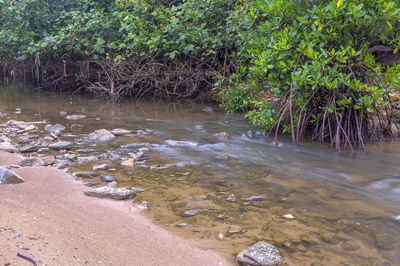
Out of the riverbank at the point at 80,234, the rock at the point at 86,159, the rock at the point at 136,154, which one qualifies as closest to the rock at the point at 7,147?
the rock at the point at 86,159

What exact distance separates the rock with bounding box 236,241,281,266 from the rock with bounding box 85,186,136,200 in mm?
1276

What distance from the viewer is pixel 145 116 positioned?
26.2 feet

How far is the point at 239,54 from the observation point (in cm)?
833

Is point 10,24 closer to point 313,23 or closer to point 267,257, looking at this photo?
point 313,23

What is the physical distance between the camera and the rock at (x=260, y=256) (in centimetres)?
217

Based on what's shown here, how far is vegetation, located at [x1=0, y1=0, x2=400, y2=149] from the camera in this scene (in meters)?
4.95

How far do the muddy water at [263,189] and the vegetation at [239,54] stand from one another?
58cm

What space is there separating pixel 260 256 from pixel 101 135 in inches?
160

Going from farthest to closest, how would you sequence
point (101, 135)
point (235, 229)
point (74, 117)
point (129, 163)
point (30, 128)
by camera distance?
point (74, 117) < point (30, 128) < point (101, 135) < point (129, 163) < point (235, 229)

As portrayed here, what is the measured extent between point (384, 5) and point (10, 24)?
11.2m

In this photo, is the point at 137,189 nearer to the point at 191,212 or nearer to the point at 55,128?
the point at 191,212

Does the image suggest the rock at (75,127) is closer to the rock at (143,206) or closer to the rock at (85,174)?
the rock at (85,174)

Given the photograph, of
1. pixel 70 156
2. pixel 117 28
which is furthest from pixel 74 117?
pixel 117 28

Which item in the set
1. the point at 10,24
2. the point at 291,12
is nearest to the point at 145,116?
the point at 291,12
